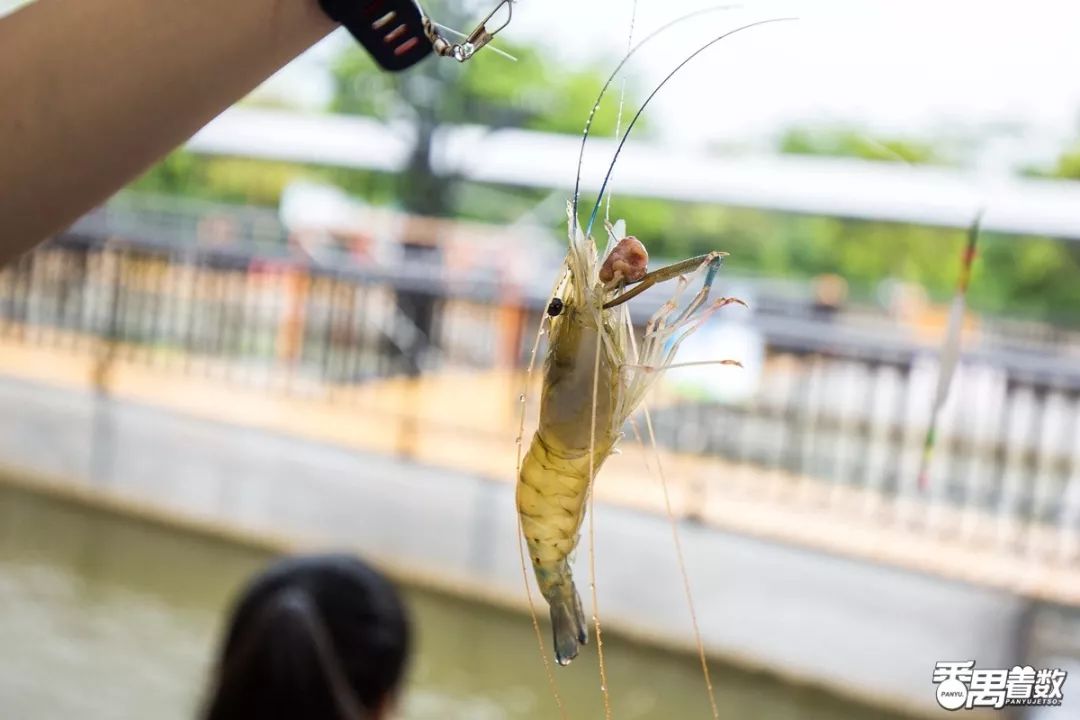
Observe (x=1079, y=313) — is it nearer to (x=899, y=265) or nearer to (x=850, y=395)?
(x=899, y=265)

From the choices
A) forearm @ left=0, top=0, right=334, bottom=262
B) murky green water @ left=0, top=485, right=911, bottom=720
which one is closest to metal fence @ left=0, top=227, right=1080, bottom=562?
murky green water @ left=0, top=485, right=911, bottom=720

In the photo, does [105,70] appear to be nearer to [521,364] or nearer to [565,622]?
[565,622]

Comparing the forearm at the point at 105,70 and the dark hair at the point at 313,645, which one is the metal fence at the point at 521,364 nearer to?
the dark hair at the point at 313,645

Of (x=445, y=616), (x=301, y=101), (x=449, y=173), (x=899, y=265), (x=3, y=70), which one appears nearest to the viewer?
(x=3, y=70)

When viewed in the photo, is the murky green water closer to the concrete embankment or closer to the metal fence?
the concrete embankment

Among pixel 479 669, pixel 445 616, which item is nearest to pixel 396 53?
pixel 479 669

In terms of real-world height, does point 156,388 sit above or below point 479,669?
above

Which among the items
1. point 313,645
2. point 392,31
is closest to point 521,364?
point 313,645
